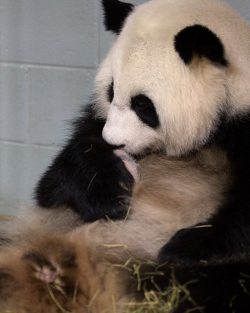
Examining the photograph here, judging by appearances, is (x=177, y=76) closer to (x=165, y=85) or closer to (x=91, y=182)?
(x=165, y=85)

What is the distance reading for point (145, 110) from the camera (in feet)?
5.96

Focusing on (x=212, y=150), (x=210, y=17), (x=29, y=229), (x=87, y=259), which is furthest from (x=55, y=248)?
(x=210, y=17)

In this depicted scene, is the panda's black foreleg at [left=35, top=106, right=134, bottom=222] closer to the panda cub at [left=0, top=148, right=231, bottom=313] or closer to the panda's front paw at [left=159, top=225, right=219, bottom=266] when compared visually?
the panda cub at [left=0, top=148, right=231, bottom=313]

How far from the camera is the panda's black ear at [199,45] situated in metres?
1.70

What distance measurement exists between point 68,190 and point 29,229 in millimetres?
167

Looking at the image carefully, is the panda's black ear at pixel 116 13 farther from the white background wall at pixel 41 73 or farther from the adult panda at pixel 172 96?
the white background wall at pixel 41 73

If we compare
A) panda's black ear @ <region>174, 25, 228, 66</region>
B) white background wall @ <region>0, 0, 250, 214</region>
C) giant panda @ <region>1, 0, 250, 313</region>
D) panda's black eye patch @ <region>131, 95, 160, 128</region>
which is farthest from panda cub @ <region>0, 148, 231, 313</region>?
white background wall @ <region>0, 0, 250, 214</region>

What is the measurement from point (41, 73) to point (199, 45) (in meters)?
1.32

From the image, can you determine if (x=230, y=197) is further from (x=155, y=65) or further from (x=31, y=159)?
(x=31, y=159)

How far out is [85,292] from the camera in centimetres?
155

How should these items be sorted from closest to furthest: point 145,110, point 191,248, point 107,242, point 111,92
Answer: point 191,248 < point 107,242 < point 145,110 < point 111,92

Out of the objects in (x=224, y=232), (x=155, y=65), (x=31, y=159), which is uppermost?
(x=155, y=65)

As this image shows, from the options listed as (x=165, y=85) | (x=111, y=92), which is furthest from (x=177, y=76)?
(x=111, y=92)

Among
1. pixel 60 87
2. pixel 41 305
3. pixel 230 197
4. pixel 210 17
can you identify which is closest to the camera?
pixel 41 305
